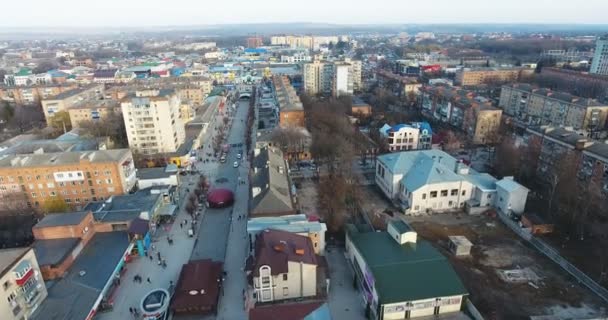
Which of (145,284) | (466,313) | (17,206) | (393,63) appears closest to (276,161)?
(145,284)

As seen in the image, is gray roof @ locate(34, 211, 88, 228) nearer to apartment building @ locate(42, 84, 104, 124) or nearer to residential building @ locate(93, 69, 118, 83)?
apartment building @ locate(42, 84, 104, 124)

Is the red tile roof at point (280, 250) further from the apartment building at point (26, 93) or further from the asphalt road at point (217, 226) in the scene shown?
the apartment building at point (26, 93)

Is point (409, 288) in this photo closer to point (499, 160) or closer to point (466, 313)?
point (466, 313)

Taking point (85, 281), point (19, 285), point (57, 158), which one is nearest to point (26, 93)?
point (57, 158)

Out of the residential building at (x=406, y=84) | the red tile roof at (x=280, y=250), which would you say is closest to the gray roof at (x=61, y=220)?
the red tile roof at (x=280, y=250)

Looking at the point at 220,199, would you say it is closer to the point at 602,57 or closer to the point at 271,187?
the point at 271,187

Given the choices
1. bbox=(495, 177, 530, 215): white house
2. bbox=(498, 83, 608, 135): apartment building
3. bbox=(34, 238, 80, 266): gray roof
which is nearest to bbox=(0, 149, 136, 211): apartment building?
bbox=(34, 238, 80, 266): gray roof

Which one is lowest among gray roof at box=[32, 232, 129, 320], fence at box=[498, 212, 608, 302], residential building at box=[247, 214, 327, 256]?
fence at box=[498, 212, 608, 302]
